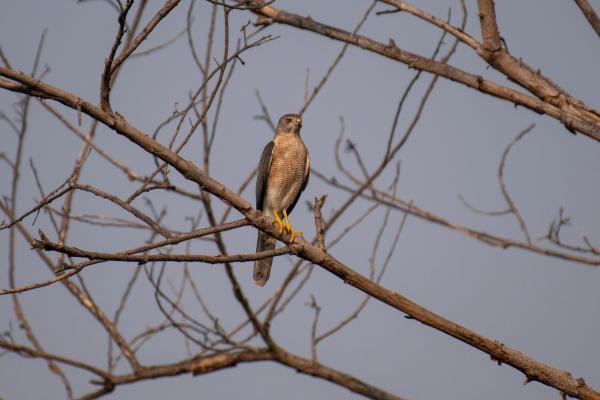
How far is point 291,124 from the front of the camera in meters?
8.11

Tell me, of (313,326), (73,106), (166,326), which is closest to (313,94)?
(313,326)

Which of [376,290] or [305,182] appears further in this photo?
[305,182]

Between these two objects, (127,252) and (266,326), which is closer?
(127,252)

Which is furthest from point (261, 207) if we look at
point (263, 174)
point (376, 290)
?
point (376, 290)

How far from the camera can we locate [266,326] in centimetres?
619

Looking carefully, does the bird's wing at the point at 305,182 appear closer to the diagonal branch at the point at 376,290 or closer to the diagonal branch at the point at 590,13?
A: the diagonal branch at the point at 376,290

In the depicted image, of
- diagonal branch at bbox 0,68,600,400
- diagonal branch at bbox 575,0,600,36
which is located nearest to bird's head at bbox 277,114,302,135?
diagonal branch at bbox 0,68,600,400

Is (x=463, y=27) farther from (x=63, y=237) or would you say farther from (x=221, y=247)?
(x=63, y=237)

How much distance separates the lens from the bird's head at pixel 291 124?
8.07m

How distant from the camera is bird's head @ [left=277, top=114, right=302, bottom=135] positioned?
807cm

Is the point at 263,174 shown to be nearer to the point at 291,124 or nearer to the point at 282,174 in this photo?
the point at 282,174

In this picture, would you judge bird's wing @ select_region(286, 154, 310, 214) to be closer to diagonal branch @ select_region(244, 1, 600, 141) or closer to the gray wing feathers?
the gray wing feathers

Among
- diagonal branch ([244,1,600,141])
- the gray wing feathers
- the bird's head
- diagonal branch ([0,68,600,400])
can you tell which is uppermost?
the bird's head

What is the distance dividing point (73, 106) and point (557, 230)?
3.88m
